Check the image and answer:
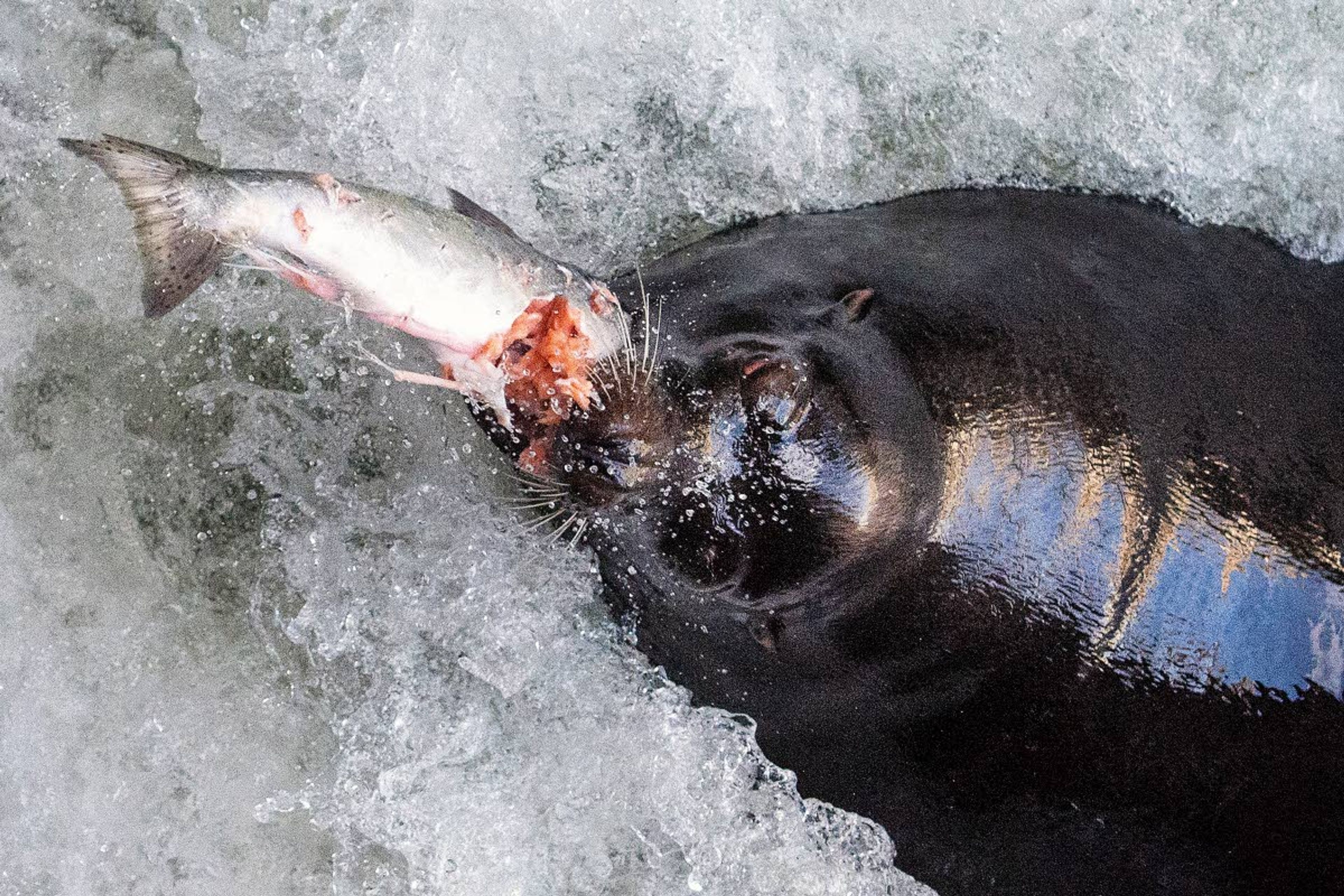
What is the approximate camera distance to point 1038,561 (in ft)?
9.54

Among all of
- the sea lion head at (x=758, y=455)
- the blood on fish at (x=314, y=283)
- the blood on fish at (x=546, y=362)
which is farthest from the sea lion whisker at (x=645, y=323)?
the blood on fish at (x=314, y=283)

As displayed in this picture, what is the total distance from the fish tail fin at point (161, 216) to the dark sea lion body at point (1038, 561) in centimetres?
86

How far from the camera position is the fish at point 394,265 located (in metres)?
2.32

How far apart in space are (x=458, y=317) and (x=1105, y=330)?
1.59 metres

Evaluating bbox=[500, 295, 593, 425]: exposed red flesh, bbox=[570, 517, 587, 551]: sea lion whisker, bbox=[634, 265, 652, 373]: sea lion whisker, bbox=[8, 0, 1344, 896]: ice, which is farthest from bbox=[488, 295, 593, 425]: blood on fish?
bbox=[8, 0, 1344, 896]: ice

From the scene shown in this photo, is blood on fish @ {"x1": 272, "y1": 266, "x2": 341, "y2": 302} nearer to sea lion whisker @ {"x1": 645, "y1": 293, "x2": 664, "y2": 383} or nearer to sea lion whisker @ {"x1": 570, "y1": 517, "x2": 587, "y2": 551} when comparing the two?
sea lion whisker @ {"x1": 645, "y1": 293, "x2": 664, "y2": 383}

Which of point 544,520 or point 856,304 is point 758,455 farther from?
point 544,520

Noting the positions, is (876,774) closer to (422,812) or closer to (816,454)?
(816,454)

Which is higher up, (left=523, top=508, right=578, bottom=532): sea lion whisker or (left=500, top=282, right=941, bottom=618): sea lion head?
(left=500, top=282, right=941, bottom=618): sea lion head

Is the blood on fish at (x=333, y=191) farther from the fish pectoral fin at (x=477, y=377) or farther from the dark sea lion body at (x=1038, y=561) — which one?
the dark sea lion body at (x=1038, y=561)

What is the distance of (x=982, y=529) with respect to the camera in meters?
2.90

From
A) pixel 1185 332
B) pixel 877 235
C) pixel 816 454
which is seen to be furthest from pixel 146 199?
pixel 1185 332

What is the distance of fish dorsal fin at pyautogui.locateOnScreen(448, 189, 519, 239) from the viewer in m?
2.77

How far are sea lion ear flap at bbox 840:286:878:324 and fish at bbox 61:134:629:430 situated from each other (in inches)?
21.3
